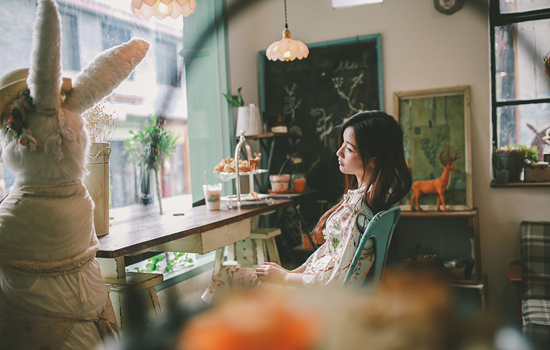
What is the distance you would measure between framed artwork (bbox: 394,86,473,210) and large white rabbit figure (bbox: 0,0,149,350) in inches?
96.4

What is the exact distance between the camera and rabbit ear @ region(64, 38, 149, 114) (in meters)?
1.37

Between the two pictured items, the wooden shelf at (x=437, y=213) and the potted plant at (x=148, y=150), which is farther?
the wooden shelf at (x=437, y=213)

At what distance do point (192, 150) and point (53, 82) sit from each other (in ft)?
6.67

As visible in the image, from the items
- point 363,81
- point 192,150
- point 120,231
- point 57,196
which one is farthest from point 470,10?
point 57,196

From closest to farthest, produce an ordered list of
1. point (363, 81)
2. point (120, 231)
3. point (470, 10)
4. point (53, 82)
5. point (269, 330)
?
point (269, 330)
point (53, 82)
point (120, 231)
point (470, 10)
point (363, 81)

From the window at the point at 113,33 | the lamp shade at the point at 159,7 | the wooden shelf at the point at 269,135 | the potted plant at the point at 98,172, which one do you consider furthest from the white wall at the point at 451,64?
the potted plant at the point at 98,172

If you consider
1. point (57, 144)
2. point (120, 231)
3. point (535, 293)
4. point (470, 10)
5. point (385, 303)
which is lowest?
point (535, 293)

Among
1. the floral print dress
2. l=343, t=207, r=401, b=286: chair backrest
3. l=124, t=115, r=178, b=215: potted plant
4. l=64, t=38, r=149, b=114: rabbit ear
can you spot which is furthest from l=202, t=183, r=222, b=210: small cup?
l=343, t=207, r=401, b=286: chair backrest

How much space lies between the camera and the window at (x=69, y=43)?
221 centimetres

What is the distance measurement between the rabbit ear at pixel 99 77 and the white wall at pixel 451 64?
2.02 meters

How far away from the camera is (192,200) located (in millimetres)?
3230

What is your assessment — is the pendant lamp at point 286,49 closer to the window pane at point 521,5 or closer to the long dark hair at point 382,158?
the long dark hair at point 382,158

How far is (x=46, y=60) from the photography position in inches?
45.9

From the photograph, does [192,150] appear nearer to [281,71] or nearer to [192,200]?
[192,200]
